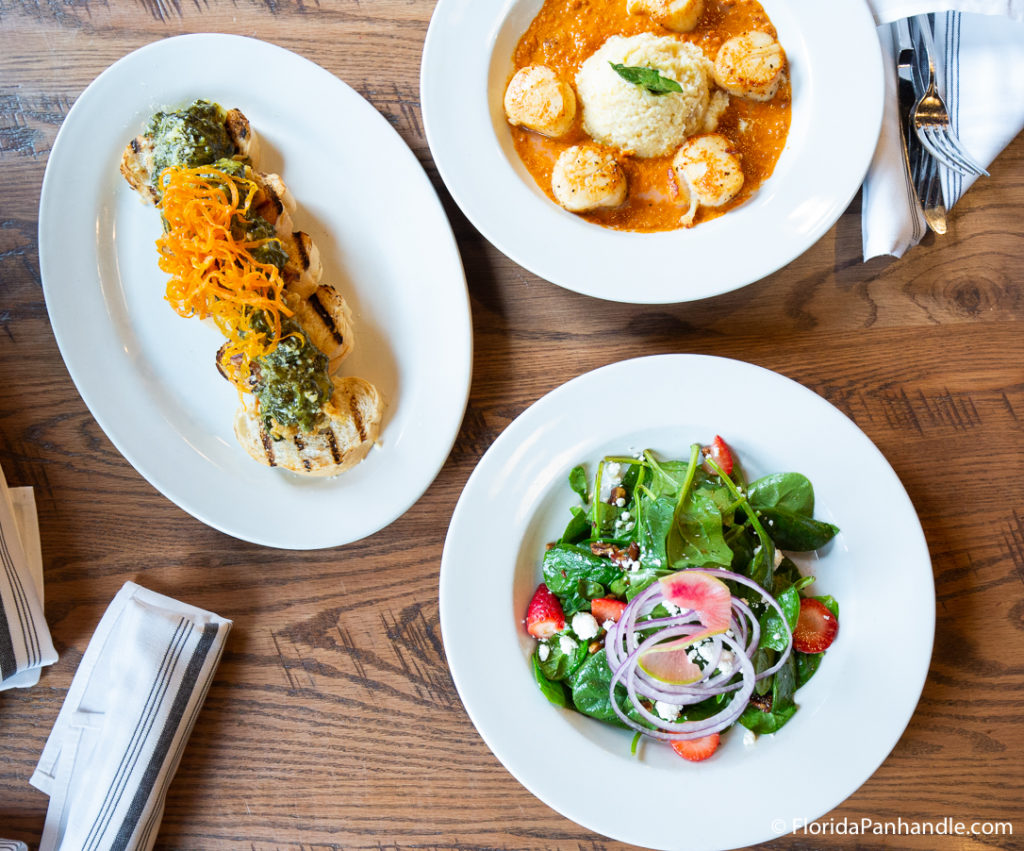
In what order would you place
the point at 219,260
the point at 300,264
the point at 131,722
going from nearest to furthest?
the point at 219,260, the point at 300,264, the point at 131,722

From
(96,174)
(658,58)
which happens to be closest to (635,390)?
(658,58)

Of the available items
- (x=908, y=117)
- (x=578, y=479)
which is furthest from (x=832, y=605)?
(x=908, y=117)

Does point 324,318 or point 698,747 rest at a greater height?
point 324,318

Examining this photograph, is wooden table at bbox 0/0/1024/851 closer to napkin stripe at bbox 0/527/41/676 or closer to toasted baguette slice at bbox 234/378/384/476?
napkin stripe at bbox 0/527/41/676

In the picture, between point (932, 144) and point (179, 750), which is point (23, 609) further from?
point (932, 144)

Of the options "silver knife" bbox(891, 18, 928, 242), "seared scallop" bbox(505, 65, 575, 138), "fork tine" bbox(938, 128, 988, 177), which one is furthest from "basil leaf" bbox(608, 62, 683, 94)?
"fork tine" bbox(938, 128, 988, 177)

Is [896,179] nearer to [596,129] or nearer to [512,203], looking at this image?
[596,129]
